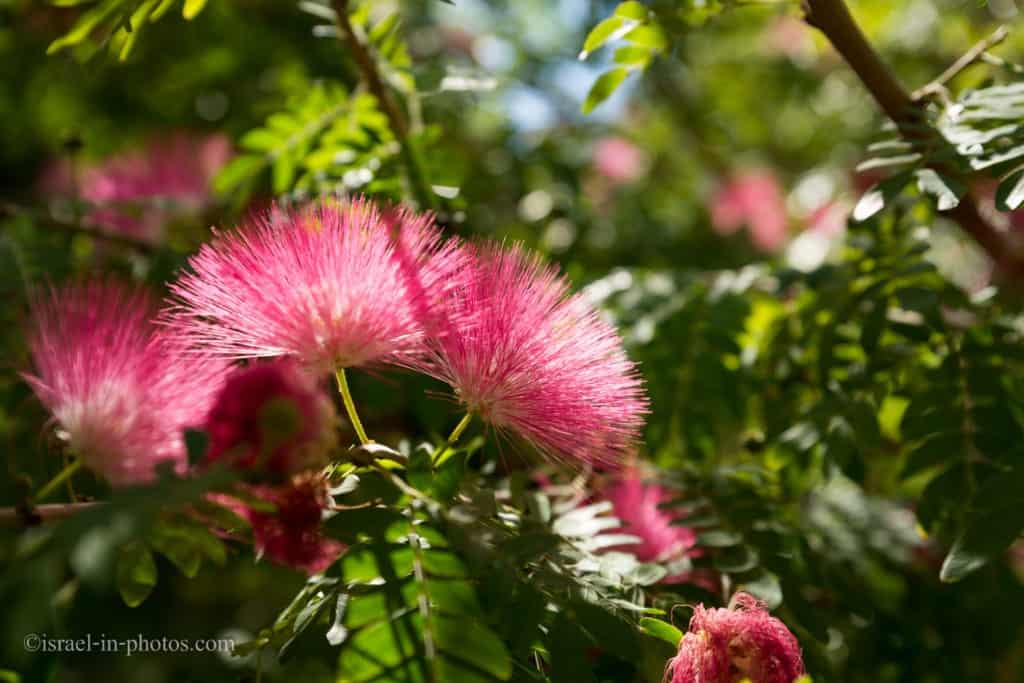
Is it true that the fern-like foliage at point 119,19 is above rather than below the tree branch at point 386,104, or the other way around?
above

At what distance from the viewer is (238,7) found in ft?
13.5

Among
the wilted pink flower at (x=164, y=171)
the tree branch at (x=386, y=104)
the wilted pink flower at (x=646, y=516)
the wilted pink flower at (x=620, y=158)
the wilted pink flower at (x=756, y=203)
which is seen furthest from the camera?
the wilted pink flower at (x=620, y=158)

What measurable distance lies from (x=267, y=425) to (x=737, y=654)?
86 cm

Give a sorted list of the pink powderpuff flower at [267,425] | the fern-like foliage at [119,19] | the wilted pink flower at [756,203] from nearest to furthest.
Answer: the pink powderpuff flower at [267,425], the fern-like foliage at [119,19], the wilted pink flower at [756,203]

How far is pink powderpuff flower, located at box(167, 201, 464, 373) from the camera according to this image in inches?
54.9

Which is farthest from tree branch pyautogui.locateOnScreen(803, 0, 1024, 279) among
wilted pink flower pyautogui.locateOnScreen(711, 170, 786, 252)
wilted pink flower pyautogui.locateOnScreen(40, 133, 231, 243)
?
wilted pink flower pyautogui.locateOnScreen(711, 170, 786, 252)

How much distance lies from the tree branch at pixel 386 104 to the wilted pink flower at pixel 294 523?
34.4 inches

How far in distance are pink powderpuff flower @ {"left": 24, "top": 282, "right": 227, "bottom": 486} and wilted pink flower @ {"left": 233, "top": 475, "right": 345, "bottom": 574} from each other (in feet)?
0.56

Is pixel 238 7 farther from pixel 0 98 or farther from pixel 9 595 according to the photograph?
pixel 9 595

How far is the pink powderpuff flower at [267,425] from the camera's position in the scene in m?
1.19

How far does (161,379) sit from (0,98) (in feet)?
13.0

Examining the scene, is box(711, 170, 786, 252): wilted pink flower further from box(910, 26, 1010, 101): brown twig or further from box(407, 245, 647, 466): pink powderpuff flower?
box(407, 245, 647, 466): pink powderpuff flower

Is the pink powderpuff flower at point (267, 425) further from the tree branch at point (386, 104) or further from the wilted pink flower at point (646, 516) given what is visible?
the tree branch at point (386, 104)

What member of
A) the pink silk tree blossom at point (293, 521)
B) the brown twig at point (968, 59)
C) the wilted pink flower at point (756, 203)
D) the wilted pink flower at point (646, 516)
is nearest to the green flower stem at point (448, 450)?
the pink silk tree blossom at point (293, 521)
